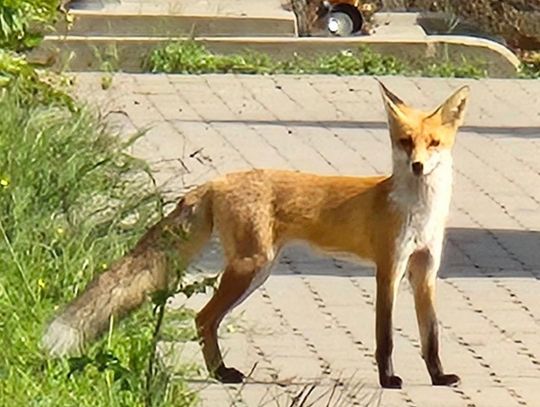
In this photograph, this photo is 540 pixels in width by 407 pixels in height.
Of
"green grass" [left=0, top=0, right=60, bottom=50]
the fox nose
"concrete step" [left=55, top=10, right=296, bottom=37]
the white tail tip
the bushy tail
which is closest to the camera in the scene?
the white tail tip

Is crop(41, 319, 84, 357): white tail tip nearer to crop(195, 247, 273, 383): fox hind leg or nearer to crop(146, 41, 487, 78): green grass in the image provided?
crop(195, 247, 273, 383): fox hind leg

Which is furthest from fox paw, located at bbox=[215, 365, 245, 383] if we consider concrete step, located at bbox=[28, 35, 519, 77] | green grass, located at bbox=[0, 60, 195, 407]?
concrete step, located at bbox=[28, 35, 519, 77]

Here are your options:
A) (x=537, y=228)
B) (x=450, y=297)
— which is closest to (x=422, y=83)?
(x=537, y=228)

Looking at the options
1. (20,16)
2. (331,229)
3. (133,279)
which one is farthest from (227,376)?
(20,16)

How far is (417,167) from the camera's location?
680cm

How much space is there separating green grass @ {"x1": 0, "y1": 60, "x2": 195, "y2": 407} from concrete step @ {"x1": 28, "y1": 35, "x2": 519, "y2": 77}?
5.10 m

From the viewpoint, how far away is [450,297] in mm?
8586

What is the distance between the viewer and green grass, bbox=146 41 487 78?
15148 millimetres

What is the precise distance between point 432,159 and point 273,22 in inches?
377

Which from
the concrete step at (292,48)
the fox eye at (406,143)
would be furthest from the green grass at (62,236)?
the concrete step at (292,48)

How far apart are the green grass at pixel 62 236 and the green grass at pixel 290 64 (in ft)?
16.9

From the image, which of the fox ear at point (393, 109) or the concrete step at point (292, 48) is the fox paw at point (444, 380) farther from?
the concrete step at point (292, 48)

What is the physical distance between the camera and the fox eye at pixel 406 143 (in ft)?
22.5

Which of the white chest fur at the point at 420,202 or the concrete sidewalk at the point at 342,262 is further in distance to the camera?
the concrete sidewalk at the point at 342,262
